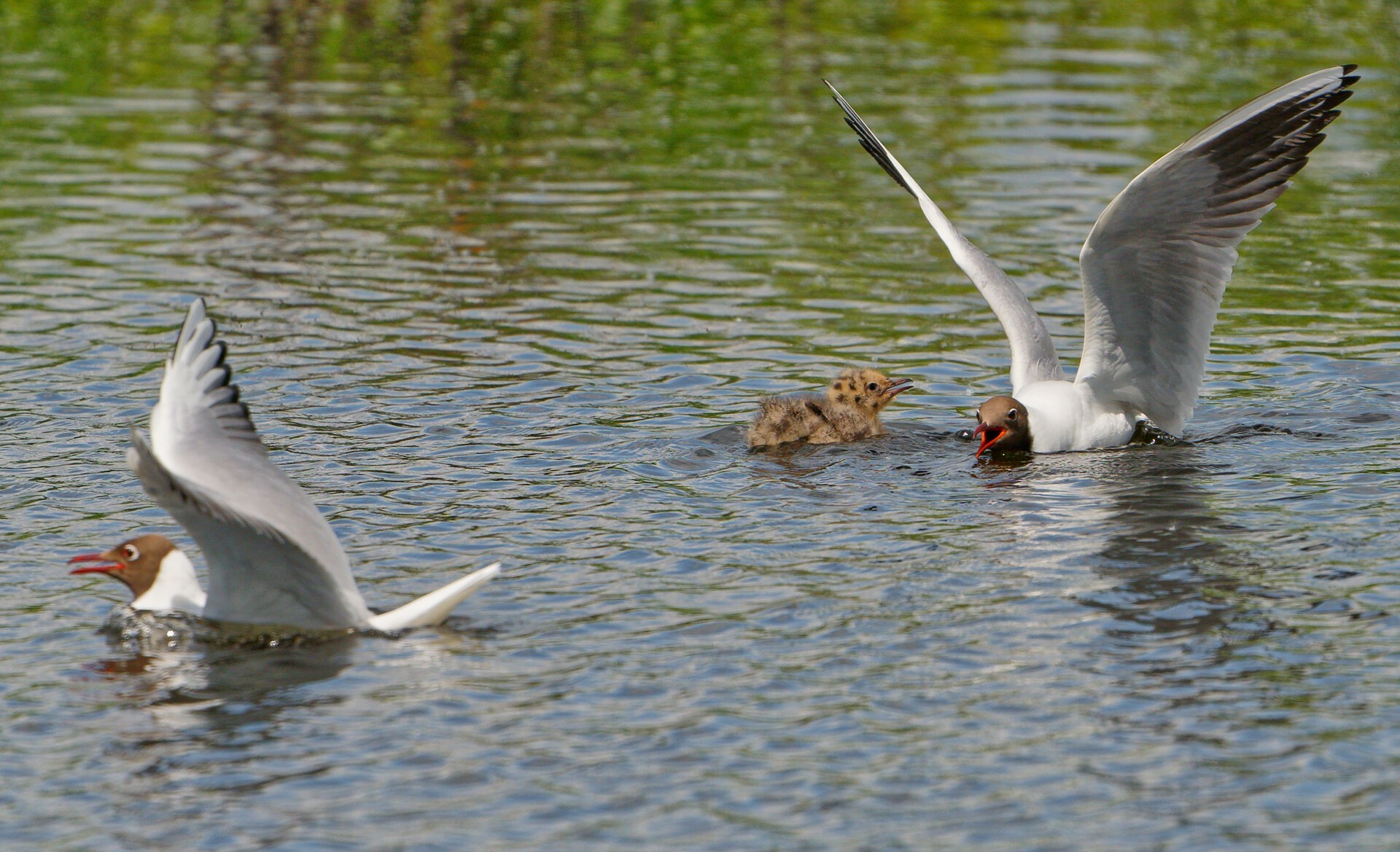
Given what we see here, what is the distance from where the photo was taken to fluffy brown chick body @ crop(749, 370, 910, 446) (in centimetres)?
1159

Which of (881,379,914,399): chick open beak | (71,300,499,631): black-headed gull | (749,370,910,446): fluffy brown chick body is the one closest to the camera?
(71,300,499,631): black-headed gull

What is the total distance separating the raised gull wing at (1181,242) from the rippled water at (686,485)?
62 cm

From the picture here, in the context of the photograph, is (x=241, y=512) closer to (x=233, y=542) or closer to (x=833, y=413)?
(x=233, y=542)

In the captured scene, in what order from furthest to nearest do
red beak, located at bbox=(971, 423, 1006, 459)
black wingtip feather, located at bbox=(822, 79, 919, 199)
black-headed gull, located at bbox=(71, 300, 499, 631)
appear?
black wingtip feather, located at bbox=(822, 79, 919, 199) → red beak, located at bbox=(971, 423, 1006, 459) → black-headed gull, located at bbox=(71, 300, 499, 631)

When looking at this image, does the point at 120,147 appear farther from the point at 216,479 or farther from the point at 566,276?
the point at 216,479

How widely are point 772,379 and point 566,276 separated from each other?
3.60 m

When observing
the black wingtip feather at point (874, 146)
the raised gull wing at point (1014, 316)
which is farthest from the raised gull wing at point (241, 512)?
the black wingtip feather at point (874, 146)

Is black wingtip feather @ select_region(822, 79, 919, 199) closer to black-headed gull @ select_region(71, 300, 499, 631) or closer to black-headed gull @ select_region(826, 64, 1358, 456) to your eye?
black-headed gull @ select_region(826, 64, 1358, 456)

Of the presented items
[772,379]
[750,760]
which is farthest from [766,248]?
[750,760]

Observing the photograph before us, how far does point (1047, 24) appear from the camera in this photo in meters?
29.5

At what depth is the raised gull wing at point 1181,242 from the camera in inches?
422

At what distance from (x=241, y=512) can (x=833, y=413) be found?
16.8 feet

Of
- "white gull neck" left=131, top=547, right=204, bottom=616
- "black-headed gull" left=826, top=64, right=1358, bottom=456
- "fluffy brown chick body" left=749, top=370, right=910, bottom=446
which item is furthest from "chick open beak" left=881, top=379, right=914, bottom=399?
"white gull neck" left=131, top=547, right=204, bottom=616

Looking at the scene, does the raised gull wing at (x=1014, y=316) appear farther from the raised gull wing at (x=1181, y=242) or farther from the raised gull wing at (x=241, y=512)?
the raised gull wing at (x=241, y=512)
